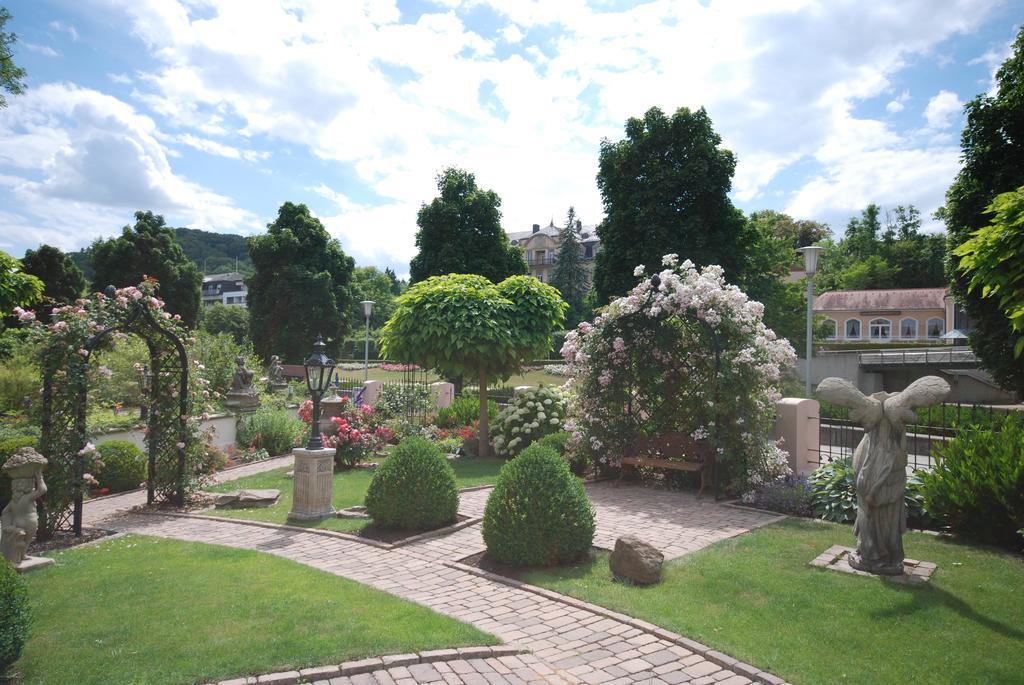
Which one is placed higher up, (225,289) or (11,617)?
(225,289)

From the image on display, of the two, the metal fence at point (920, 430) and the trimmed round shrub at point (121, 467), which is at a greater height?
the metal fence at point (920, 430)

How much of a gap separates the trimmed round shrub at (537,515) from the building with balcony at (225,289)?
4354 inches

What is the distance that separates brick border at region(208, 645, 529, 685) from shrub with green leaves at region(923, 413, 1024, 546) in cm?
565

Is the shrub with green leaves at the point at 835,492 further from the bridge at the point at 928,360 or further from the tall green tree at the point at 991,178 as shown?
the bridge at the point at 928,360

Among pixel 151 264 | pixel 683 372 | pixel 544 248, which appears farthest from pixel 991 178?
pixel 544 248

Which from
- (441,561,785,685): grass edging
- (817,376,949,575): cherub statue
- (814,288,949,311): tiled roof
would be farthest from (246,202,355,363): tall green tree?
(814,288,949,311): tiled roof

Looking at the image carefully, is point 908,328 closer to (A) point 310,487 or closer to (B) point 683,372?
(B) point 683,372

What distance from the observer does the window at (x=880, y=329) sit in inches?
2016

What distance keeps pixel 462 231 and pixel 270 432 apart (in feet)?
53.8

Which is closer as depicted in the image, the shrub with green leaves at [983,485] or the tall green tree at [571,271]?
the shrub with green leaves at [983,485]

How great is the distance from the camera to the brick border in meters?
4.29

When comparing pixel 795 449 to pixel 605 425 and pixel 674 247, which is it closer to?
pixel 605 425

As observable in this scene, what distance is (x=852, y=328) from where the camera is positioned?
5312cm

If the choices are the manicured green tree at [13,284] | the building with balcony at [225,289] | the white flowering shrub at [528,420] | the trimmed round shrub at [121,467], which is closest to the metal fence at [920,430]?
the white flowering shrub at [528,420]
